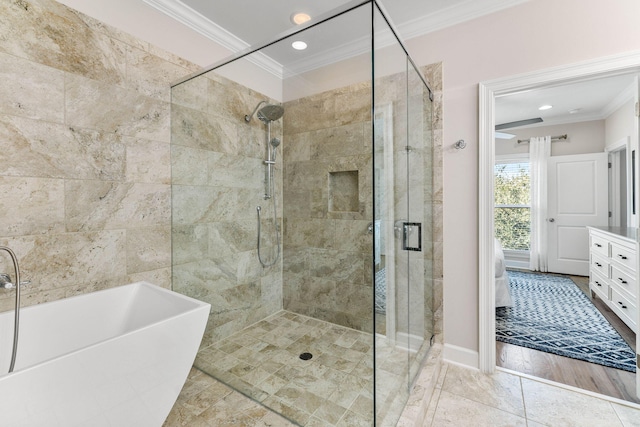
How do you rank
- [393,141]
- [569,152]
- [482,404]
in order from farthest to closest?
[569,152] → [482,404] → [393,141]

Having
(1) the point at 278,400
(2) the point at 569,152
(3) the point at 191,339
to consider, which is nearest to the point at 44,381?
(3) the point at 191,339

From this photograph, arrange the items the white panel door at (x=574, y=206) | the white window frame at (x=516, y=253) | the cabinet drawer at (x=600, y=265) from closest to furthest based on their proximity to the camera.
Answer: the cabinet drawer at (x=600, y=265)
the white panel door at (x=574, y=206)
the white window frame at (x=516, y=253)

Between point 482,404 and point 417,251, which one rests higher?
point 417,251

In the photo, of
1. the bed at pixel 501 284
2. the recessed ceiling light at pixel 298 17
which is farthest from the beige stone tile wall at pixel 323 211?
the bed at pixel 501 284

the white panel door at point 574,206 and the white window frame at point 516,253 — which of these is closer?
the white panel door at point 574,206

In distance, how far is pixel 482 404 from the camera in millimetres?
1662

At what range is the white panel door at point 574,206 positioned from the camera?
4.28 m

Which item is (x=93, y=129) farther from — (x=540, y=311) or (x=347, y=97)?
(x=540, y=311)

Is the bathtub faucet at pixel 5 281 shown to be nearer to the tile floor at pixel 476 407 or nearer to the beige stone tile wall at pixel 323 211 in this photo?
the tile floor at pixel 476 407

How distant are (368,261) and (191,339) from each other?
0.92 metres

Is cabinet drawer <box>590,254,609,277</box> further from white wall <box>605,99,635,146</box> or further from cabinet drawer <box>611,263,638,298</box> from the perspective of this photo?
white wall <box>605,99,635,146</box>

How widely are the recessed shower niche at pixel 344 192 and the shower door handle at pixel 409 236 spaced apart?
31 cm

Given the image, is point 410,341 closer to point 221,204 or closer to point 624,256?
point 221,204

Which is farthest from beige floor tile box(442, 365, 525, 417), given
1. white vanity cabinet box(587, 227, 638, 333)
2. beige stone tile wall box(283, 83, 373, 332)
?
white vanity cabinet box(587, 227, 638, 333)
